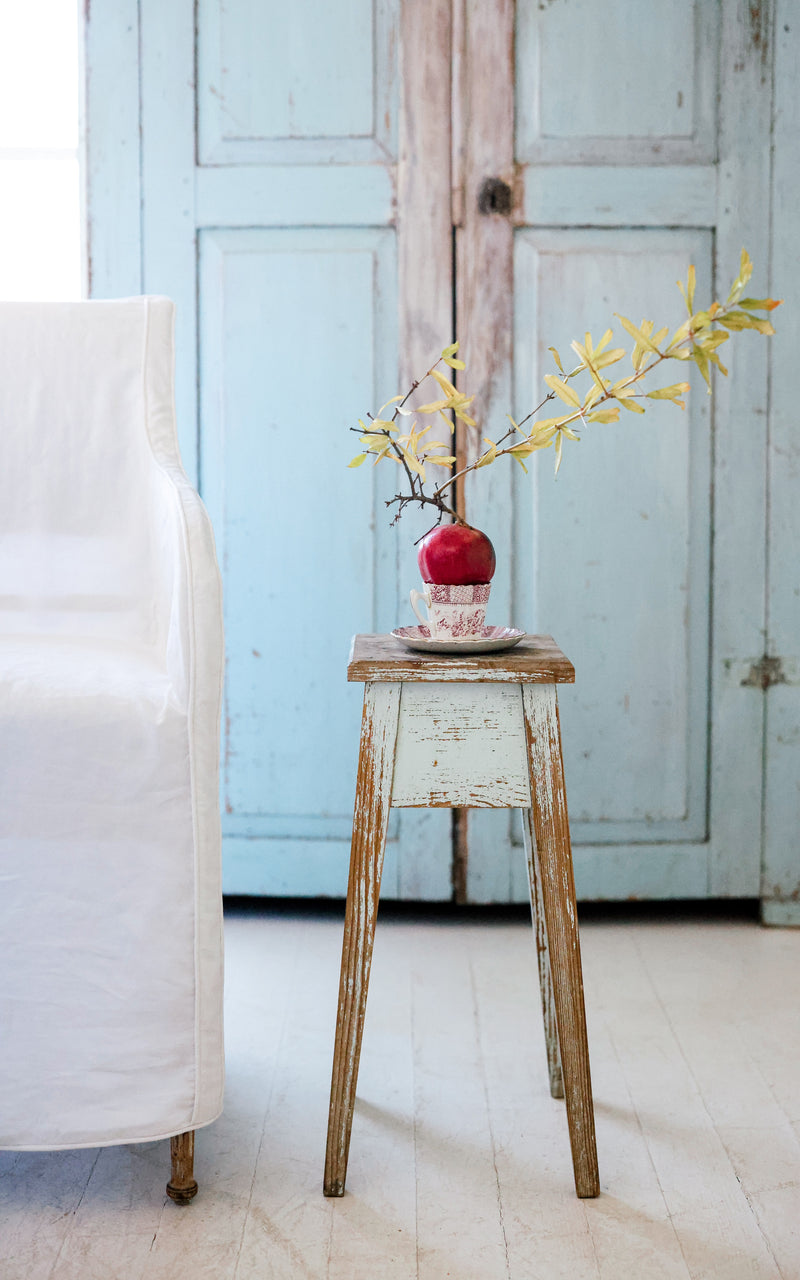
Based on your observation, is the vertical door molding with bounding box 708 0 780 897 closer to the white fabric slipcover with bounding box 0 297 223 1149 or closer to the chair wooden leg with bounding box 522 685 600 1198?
the chair wooden leg with bounding box 522 685 600 1198

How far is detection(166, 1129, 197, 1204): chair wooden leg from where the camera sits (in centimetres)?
121

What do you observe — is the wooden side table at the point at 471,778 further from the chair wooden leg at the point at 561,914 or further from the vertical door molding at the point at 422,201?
the vertical door molding at the point at 422,201

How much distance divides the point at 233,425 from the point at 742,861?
1.21 meters

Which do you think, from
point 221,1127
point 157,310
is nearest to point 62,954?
point 221,1127

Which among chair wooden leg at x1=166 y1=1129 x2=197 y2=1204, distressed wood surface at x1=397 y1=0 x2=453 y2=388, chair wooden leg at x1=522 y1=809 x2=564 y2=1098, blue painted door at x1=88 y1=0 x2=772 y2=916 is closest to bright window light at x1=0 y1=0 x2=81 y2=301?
blue painted door at x1=88 y1=0 x2=772 y2=916

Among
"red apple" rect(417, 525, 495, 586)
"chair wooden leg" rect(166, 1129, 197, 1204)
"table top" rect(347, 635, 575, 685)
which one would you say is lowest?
"chair wooden leg" rect(166, 1129, 197, 1204)

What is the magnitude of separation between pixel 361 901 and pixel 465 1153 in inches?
13.1

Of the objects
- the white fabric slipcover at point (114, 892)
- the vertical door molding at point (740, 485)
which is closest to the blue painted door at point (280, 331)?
the vertical door molding at point (740, 485)

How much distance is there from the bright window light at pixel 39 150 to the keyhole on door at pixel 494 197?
77 cm

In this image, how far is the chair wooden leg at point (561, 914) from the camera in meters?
1.21

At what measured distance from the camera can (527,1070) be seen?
1.53m

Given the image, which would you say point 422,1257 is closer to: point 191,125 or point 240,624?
point 240,624

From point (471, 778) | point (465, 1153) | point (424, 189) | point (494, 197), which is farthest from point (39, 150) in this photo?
point (465, 1153)

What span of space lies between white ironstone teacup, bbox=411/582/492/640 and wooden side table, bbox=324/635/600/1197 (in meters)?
0.08
